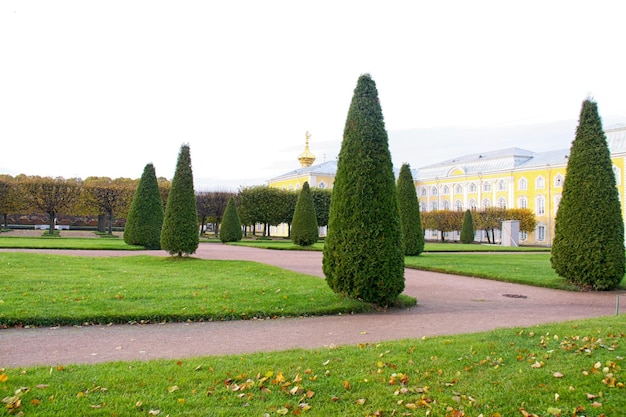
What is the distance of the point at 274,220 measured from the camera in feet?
164

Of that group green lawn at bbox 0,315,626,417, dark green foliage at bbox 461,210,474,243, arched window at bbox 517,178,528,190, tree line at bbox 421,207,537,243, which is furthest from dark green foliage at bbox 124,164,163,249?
arched window at bbox 517,178,528,190

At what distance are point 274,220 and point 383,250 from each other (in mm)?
40524

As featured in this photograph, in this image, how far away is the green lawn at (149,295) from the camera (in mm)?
8320

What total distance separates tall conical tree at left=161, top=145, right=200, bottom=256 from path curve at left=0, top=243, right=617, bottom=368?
9352 millimetres

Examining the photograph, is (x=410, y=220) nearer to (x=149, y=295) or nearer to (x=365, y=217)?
(x=365, y=217)

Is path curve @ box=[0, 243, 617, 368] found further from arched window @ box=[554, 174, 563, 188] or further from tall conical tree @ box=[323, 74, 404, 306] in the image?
arched window @ box=[554, 174, 563, 188]

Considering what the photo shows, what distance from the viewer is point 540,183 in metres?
55.1

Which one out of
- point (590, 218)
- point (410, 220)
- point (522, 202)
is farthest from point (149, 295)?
point (522, 202)

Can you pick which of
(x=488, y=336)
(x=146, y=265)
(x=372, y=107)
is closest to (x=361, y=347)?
(x=488, y=336)

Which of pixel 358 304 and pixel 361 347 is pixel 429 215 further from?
pixel 361 347

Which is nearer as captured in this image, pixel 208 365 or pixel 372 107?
pixel 208 365

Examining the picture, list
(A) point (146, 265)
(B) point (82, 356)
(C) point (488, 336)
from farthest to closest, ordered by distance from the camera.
A: (A) point (146, 265) < (C) point (488, 336) < (B) point (82, 356)

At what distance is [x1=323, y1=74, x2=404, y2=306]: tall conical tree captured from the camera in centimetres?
977

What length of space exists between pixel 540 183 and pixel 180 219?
47.9 m
